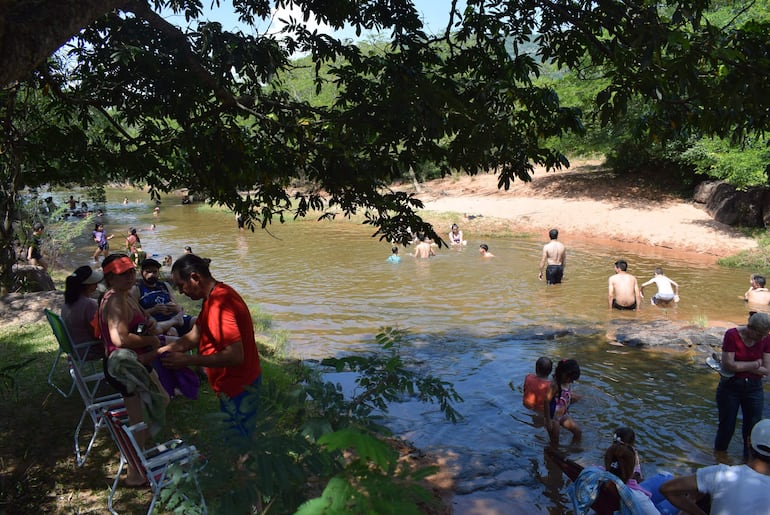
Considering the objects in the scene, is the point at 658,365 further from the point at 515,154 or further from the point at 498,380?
the point at 515,154

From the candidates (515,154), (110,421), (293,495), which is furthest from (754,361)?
(110,421)

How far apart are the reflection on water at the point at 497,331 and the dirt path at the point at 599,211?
1936 millimetres

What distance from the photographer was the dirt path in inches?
848

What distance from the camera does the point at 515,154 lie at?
16.5 ft

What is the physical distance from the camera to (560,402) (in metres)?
6.24

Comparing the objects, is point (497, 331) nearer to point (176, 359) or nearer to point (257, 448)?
point (176, 359)

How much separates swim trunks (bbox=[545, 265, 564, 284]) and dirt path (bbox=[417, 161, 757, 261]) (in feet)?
27.0

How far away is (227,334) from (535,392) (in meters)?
4.73

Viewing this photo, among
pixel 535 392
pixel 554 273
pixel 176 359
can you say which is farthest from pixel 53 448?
pixel 554 273

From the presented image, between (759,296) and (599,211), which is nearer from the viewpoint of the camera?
(759,296)

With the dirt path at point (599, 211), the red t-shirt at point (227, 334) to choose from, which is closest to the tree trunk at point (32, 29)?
the red t-shirt at point (227, 334)

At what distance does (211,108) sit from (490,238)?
2014cm

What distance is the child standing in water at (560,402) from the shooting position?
→ 19.9 feet

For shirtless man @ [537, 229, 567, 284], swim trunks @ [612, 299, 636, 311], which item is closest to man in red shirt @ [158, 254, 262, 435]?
swim trunks @ [612, 299, 636, 311]
